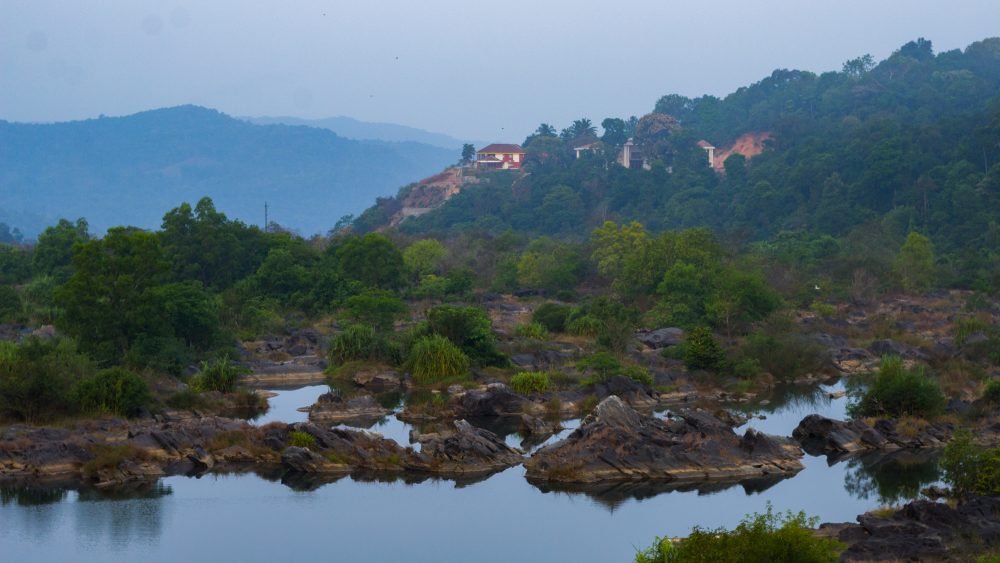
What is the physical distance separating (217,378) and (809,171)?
6181 centimetres

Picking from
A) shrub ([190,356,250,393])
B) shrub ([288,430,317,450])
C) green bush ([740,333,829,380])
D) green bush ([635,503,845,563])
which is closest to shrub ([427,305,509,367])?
shrub ([190,356,250,393])

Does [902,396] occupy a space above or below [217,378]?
below

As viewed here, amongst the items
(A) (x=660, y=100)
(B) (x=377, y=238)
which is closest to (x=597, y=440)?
(B) (x=377, y=238)

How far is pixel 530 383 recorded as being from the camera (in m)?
35.5

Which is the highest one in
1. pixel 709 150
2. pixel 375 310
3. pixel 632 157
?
pixel 709 150

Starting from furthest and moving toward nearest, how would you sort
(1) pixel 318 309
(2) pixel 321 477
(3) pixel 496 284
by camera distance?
(3) pixel 496 284, (1) pixel 318 309, (2) pixel 321 477

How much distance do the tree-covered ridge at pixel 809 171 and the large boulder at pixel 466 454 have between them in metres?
39.3

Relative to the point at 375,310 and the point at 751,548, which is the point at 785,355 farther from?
the point at 751,548

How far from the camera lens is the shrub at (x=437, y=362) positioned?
37.7 metres

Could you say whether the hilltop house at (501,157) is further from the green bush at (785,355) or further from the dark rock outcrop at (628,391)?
the dark rock outcrop at (628,391)

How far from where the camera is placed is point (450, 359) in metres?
37.8

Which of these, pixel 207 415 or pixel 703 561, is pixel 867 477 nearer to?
pixel 703 561

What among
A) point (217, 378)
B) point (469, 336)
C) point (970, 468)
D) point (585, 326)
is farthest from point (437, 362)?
point (970, 468)

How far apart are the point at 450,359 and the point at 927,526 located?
1905 centimetres
